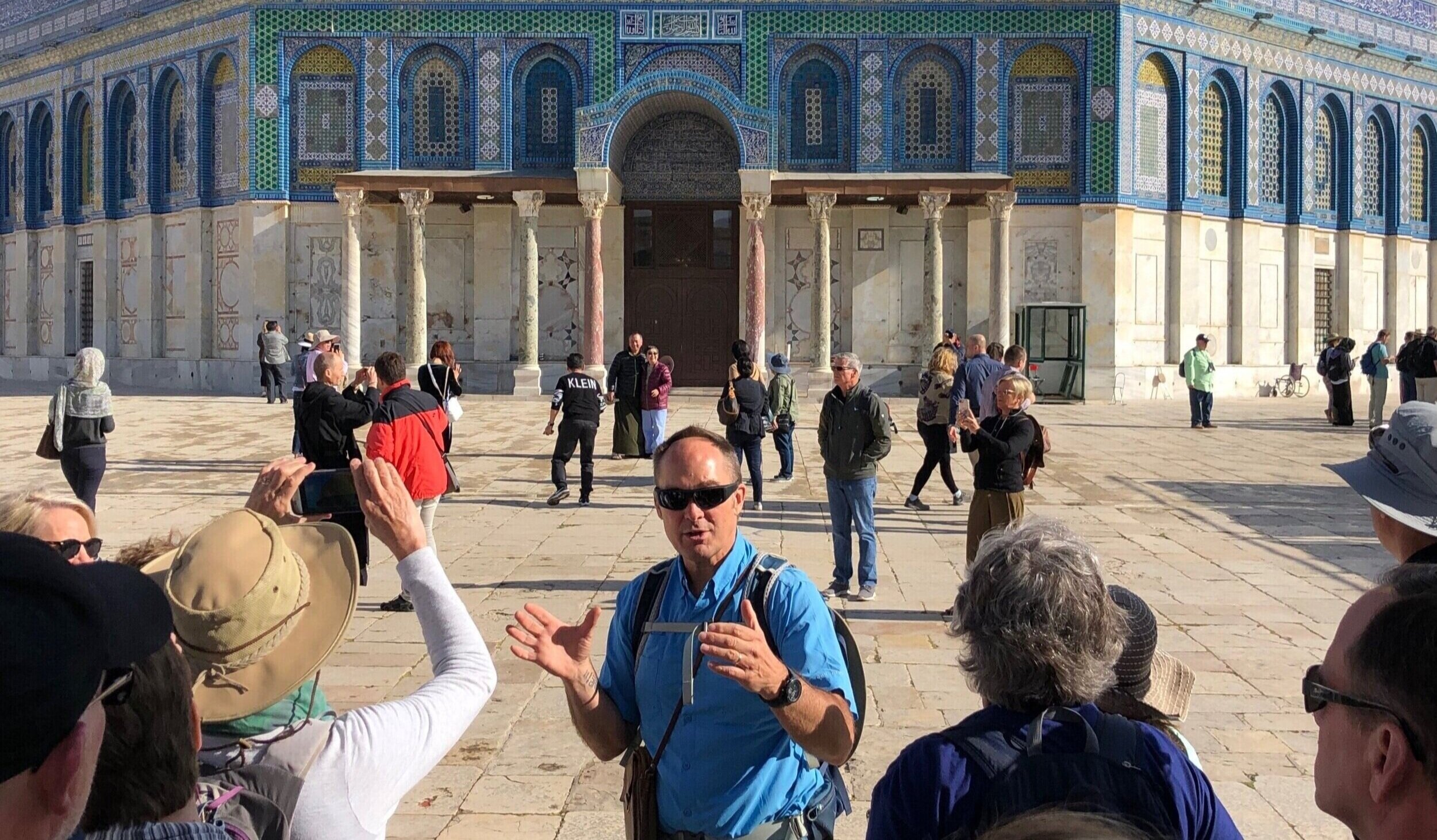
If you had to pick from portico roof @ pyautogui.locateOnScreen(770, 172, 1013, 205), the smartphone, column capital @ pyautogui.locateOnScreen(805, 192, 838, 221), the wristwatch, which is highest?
portico roof @ pyautogui.locateOnScreen(770, 172, 1013, 205)

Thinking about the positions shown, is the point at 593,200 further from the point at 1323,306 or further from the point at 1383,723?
the point at 1383,723

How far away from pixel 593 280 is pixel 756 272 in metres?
3.19

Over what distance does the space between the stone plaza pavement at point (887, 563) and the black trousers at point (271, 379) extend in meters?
3.48

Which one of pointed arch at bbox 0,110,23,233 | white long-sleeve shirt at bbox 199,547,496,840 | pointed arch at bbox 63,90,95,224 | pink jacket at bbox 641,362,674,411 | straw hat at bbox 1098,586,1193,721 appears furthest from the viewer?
pointed arch at bbox 0,110,23,233

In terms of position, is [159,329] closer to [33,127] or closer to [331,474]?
[33,127]

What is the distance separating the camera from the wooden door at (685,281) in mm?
27547

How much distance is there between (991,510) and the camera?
7438 mm

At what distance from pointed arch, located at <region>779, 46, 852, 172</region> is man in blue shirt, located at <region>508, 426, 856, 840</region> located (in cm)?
2461

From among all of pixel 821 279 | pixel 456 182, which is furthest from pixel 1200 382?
pixel 456 182

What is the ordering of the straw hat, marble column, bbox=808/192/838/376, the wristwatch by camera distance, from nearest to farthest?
the straw hat → the wristwatch → marble column, bbox=808/192/838/376

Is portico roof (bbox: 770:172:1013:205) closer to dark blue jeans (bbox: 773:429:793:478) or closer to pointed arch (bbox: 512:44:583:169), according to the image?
pointed arch (bbox: 512:44:583:169)

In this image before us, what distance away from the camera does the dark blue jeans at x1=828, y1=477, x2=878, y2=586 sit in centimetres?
Result: 822

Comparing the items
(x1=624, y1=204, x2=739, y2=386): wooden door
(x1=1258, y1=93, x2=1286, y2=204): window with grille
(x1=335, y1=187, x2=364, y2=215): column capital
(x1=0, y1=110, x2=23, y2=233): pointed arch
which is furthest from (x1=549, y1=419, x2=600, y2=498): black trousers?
(x1=0, y1=110, x2=23, y2=233): pointed arch

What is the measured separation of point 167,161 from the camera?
30344mm
